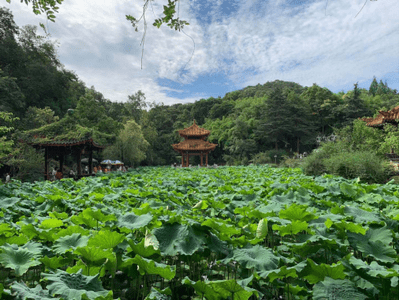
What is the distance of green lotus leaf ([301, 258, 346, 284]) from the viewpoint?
1.12m

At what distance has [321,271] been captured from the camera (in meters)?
1.15

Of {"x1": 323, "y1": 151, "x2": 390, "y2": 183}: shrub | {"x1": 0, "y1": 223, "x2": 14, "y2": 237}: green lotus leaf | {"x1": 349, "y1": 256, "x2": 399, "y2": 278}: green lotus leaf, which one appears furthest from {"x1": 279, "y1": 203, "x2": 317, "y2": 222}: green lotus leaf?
{"x1": 323, "y1": 151, "x2": 390, "y2": 183}: shrub

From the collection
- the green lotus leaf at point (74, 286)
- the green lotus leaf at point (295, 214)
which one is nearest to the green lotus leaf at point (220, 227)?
the green lotus leaf at point (295, 214)

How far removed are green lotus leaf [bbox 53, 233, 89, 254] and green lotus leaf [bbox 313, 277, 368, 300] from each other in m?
1.11

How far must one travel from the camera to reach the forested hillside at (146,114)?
20.7m

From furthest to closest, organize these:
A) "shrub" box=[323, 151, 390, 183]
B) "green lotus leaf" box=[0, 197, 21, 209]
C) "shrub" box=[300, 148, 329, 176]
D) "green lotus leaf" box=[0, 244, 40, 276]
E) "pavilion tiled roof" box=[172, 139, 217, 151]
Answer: "pavilion tiled roof" box=[172, 139, 217, 151], "shrub" box=[300, 148, 329, 176], "shrub" box=[323, 151, 390, 183], "green lotus leaf" box=[0, 197, 21, 209], "green lotus leaf" box=[0, 244, 40, 276]

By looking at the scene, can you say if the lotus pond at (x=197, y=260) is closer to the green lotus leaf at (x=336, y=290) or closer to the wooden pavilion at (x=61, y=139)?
the green lotus leaf at (x=336, y=290)

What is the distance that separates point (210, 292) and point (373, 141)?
17845 millimetres

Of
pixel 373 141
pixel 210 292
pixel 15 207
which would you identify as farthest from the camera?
pixel 373 141

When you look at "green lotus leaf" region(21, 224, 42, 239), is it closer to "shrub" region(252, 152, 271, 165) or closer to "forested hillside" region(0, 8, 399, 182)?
"forested hillside" region(0, 8, 399, 182)

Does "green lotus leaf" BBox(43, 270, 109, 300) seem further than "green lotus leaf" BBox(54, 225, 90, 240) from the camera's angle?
No

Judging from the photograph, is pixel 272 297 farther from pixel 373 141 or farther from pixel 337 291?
pixel 373 141

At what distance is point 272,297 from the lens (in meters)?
1.35

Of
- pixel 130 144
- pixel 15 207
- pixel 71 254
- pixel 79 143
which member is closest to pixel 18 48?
pixel 130 144
